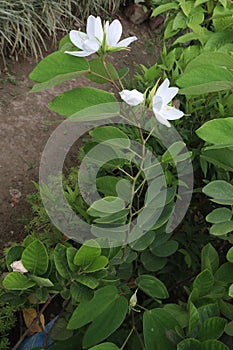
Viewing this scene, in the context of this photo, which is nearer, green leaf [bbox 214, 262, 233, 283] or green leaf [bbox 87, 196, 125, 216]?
green leaf [bbox 87, 196, 125, 216]

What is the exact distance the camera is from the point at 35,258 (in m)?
0.79

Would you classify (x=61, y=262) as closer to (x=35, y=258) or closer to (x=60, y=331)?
(x=35, y=258)

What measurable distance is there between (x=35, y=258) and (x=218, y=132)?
1.15ft

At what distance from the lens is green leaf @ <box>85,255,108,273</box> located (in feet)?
2.67

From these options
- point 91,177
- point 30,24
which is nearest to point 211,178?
point 91,177

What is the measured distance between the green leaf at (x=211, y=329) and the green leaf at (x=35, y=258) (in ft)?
0.88

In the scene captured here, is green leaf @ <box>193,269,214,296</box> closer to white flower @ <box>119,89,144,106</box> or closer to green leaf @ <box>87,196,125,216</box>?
green leaf @ <box>87,196,125,216</box>

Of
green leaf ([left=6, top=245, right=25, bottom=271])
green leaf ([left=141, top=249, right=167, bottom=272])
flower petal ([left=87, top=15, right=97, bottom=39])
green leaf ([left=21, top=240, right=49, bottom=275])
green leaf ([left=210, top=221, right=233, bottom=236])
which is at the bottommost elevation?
green leaf ([left=141, top=249, right=167, bottom=272])

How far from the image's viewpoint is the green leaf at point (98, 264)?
81cm

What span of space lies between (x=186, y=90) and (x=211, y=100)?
0.53m

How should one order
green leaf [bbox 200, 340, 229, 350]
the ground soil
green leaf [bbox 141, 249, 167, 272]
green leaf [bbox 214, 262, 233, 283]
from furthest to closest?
the ground soil < green leaf [bbox 141, 249, 167, 272] < green leaf [bbox 214, 262, 233, 283] < green leaf [bbox 200, 340, 229, 350]

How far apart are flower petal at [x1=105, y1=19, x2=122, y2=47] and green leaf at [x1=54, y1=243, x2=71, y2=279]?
0.35m

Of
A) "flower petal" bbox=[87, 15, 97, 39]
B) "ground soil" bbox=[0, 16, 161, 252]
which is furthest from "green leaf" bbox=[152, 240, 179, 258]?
"ground soil" bbox=[0, 16, 161, 252]

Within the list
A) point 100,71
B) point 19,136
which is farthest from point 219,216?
point 19,136
